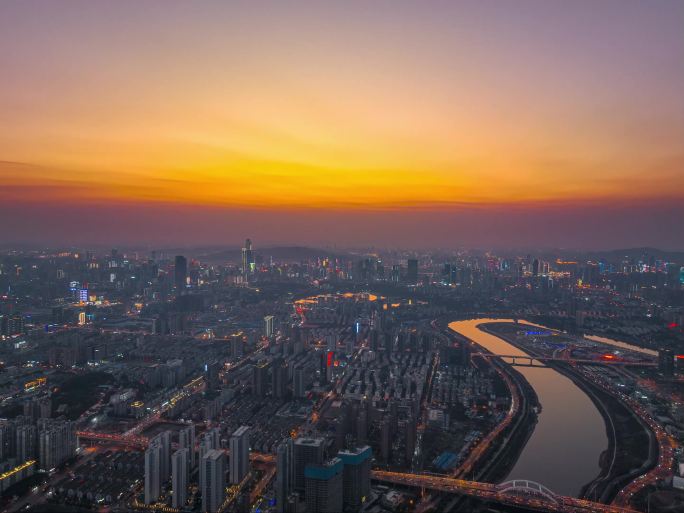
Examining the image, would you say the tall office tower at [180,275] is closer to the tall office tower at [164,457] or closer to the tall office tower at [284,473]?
the tall office tower at [164,457]

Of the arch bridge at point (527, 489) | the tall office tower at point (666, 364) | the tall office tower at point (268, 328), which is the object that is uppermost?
the tall office tower at point (666, 364)

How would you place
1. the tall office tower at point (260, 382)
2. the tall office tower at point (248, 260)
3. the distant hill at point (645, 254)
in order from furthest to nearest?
the distant hill at point (645, 254) < the tall office tower at point (248, 260) < the tall office tower at point (260, 382)

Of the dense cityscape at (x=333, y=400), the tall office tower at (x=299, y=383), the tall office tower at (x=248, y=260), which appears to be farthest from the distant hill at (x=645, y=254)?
the tall office tower at (x=299, y=383)

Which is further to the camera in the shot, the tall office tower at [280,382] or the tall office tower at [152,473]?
the tall office tower at [280,382]

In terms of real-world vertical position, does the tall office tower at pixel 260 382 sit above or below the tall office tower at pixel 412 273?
below

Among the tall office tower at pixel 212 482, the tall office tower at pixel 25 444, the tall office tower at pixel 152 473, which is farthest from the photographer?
the tall office tower at pixel 25 444

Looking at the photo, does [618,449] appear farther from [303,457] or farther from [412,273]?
[412,273]

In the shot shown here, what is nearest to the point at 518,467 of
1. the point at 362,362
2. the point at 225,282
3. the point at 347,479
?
the point at 347,479
